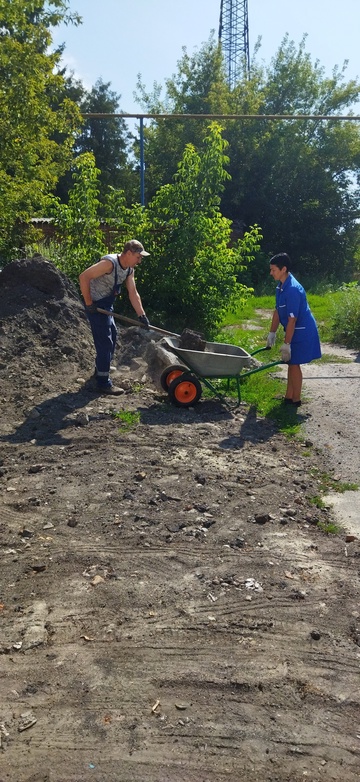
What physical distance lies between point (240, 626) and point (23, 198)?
937cm

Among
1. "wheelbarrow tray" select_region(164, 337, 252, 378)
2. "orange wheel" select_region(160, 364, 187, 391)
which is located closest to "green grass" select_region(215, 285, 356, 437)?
"wheelbarrow tray" select_region(164, 337, 252, 378)

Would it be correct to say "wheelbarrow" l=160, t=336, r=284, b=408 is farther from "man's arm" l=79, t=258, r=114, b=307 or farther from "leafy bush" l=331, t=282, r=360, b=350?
"leafy bush" l=331, t=282, r=360, b=350

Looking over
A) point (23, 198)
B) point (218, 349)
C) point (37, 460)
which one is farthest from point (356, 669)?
point (23, 198)

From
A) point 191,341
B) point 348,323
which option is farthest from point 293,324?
point 348,323

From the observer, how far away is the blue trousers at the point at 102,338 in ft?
26.3

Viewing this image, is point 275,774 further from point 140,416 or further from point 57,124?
point 57,124

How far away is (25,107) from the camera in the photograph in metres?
11.2

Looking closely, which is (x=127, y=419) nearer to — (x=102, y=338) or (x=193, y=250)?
(x=102, y=338)

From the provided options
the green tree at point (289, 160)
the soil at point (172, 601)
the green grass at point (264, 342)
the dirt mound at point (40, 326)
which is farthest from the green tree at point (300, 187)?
the soil at point (172, 601)

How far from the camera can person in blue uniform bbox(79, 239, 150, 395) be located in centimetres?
776

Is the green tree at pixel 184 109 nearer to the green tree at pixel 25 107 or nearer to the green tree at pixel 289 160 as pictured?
the green tree at pixel 289 160

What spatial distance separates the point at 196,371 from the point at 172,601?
12.8ft

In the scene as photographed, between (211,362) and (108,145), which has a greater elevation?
(108,145)

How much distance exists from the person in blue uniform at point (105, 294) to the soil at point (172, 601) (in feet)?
2.19
